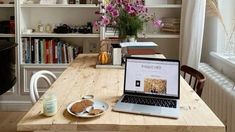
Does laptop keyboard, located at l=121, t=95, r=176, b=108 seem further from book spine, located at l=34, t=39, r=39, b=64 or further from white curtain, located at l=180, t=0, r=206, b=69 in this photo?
book spine, located at l=34, t=39, r=39, b=64

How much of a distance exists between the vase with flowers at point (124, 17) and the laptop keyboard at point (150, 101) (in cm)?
113

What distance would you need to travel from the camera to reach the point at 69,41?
4.19 meters

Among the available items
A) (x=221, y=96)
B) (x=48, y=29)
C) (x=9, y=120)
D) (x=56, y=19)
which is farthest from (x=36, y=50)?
(x=221, y=96)

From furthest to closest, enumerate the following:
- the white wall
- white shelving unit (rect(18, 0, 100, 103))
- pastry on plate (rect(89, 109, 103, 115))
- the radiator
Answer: white shelving unit (rect(18, 0, 100, 103)) < the white wall < the radiator < pastry on plate (rect(89, 109, 103, 115))

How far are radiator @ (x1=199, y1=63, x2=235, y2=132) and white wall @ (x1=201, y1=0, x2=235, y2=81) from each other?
27 cm

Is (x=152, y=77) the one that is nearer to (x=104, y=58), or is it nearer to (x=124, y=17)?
(x=104, y=58)

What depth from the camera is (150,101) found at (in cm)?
168

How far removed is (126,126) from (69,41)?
295 cm

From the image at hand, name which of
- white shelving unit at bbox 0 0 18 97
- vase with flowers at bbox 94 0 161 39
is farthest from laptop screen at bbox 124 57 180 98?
white shelving unit at bbox 0 0 18 97

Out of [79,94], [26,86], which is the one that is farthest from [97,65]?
[26,86]

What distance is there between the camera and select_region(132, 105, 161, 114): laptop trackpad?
1.53 meters

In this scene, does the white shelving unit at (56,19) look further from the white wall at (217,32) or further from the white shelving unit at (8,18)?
the white wall at (217,32)

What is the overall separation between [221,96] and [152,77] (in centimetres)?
119

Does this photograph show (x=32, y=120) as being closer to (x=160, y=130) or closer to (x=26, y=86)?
(x=160, y=130)
